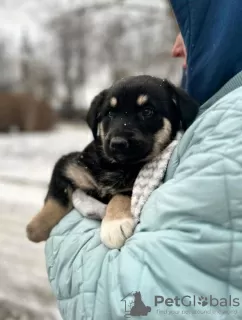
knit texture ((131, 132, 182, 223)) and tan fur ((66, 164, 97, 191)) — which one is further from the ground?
knit texture ((131, 132, 182, 223))

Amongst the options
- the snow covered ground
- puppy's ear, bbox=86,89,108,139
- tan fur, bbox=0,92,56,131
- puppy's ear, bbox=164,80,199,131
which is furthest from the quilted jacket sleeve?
tan fur, bbox=0,92,56,131

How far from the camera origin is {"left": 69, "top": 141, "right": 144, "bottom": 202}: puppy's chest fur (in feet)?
5.01

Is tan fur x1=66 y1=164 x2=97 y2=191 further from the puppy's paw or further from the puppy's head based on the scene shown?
the puppy's paw

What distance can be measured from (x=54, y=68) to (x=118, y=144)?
268 inches

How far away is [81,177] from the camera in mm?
1610

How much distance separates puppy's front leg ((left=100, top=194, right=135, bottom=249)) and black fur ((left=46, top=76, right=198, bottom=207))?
90 mm

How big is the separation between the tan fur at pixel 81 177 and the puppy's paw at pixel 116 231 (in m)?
0.28

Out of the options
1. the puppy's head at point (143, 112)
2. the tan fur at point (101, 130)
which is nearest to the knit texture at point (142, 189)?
the puppy's head at point (143, 112)

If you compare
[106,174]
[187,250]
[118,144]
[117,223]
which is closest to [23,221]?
[106,174]

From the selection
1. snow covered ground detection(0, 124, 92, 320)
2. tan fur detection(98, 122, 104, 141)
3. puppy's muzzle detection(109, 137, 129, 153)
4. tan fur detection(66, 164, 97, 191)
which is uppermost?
puppy's muzzle detection(109, 137, 129, 153)

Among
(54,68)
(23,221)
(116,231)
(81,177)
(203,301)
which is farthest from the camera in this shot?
(54,68)

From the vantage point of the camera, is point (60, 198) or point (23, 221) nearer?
point (60, 198)

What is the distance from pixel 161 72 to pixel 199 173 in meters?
5.02
